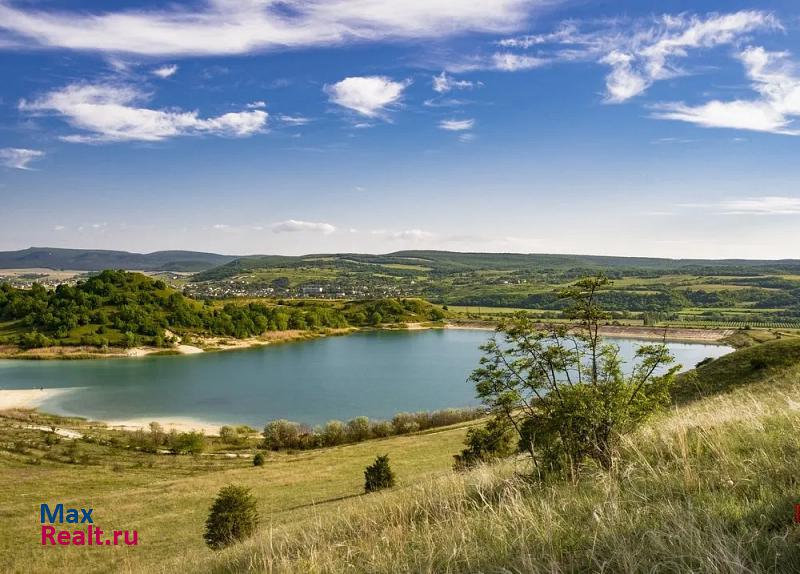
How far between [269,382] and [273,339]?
2071 inches

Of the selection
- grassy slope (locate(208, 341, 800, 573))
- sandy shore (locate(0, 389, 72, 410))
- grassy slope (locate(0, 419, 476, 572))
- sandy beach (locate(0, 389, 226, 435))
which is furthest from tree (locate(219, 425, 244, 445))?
grassy slope (locate(208, 341, 800, 573))

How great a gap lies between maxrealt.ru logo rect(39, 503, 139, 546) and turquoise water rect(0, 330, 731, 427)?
35.0m

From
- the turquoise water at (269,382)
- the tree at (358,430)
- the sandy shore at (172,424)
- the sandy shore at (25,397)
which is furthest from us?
the turquoise water at (269,382)

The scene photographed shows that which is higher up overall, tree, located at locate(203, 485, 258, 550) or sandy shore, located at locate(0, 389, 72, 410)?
tree, located at locate(203, 485, 258, 550)

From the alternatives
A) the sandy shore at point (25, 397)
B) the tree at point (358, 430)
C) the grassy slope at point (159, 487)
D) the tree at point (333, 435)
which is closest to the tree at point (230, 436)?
the tree at point (333, 435)

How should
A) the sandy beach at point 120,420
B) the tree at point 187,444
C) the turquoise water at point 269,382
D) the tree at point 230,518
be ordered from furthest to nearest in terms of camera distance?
the turquoise water at point 269,382
the sandy beach at point 120,420
the tree at point 187,444
the tree at point 230,518

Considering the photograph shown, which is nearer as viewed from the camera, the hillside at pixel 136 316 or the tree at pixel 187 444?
the tree at pixel 187 444

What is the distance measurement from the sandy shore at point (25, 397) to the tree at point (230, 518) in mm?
57845

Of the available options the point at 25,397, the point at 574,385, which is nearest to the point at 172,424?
the point at 25,397

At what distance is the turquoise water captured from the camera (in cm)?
6366

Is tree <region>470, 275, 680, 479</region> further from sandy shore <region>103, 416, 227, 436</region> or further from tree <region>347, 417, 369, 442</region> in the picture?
sandy shore <region>103, 416, 227, 436</region>

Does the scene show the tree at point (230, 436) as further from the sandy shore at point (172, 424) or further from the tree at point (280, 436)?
the tree at point (280, 436)

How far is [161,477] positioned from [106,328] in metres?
94.5

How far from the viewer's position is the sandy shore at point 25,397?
61.1 m
